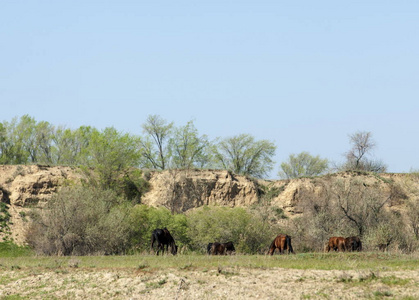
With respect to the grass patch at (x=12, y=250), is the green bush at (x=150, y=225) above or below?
above

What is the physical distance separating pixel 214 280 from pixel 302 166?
80.8 metres

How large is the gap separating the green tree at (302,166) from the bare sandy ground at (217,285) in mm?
78097

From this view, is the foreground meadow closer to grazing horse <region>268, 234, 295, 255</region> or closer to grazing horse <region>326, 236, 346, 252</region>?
grazing horse <region>268, 234, 295, 255</region>

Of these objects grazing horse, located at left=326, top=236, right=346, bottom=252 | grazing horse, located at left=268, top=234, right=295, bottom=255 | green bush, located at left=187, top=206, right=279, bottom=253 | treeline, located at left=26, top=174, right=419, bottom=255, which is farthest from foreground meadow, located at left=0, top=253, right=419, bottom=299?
green bush, located at left=187, top=206, right=279, bottom=253

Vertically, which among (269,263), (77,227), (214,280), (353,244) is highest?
(77,227)

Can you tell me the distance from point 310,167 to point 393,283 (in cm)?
8057

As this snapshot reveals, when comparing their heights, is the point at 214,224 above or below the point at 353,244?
above

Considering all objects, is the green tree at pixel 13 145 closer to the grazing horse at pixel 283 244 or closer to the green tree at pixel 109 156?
the green tree at pixel 109 156

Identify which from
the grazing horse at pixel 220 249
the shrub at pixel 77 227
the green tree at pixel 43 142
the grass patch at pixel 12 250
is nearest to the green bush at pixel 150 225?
the shrub at pixel 77 227

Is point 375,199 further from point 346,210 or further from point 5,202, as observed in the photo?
point 5,202

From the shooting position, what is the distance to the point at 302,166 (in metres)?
104

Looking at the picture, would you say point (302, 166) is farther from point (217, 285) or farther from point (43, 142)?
point (217, 285)

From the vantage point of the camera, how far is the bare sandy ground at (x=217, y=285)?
74.7 ft

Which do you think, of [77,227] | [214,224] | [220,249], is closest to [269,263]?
[220,249]
